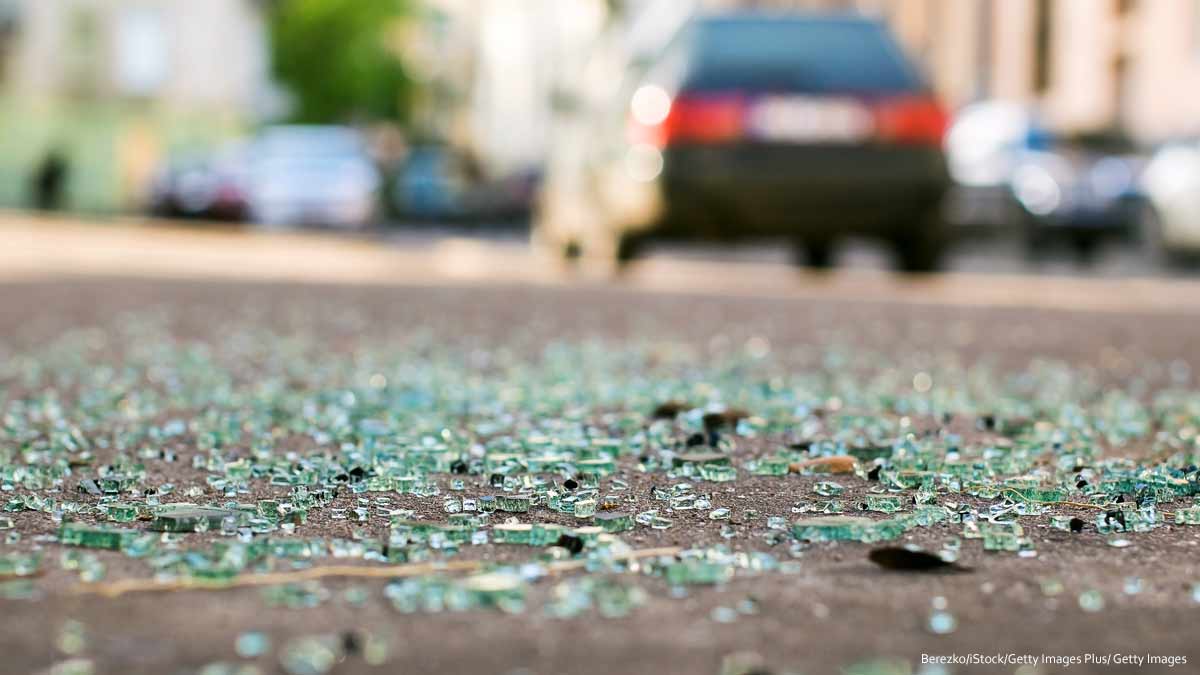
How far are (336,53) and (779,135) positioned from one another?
2084 inches

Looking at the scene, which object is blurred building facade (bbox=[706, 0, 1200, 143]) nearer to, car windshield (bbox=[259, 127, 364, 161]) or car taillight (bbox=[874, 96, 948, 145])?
car windshield (bbox=[259, 127, 364, 161])

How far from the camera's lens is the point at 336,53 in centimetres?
6203

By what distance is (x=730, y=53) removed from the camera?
1061 cm

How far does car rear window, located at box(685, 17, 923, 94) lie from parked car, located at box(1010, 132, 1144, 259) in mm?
7456

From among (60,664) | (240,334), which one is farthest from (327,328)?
(60,664)

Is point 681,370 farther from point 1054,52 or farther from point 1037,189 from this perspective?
point 1054,52

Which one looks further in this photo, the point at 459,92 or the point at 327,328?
the point at 459,92

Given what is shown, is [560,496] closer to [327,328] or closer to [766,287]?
[327,328]

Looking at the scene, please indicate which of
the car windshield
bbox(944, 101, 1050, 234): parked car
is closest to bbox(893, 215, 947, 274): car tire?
bbox(944, 101, 1050, 234): parked car

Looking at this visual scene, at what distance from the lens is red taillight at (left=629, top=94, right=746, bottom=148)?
1030 cm

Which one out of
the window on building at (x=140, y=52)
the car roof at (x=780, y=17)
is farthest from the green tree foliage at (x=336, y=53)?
the car roof at (x=780, y=17)

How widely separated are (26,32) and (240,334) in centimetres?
3749

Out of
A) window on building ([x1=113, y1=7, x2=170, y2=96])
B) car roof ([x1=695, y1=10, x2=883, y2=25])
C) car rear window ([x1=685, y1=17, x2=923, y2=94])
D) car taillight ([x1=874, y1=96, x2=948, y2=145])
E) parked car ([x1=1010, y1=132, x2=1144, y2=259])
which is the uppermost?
window on building ([x1=113, y1=7, x2=170, y2=96])

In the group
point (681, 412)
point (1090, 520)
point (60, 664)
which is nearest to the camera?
point (60, 664)
